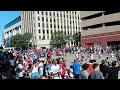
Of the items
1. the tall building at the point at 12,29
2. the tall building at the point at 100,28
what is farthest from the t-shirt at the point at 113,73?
the tall building at the point at 12,29

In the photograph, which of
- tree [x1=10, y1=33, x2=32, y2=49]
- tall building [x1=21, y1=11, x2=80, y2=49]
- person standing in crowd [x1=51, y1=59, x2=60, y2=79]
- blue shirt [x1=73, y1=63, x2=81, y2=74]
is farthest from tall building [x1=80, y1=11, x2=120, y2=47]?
person standing in crowd [x1=51, y1=59, x2=60, y2=79]

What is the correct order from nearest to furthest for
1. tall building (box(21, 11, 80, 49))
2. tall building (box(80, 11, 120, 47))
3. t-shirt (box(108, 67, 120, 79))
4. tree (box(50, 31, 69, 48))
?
t-shirt (box(108, 67, 120, 79))
tall building (box(80, 11, 120, 47))
tree (box(50, 31, 69, 48))
tall building (box(21, 11, 80, 49))

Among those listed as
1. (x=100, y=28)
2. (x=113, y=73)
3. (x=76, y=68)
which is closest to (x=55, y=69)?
(x=76, y=68)

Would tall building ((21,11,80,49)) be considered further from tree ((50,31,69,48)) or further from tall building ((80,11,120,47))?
tall building ((80,11,120,47))

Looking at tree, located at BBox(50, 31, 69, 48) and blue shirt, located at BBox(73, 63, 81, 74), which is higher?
tree, located at BBox(50, 31, 69, 48)

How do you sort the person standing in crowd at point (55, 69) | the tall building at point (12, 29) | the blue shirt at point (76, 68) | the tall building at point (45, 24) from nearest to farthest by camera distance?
the person standing in crowd at point (55, 69) < the blue shirt at point (76, 68) < the tall building at point (45, 24) < the tall building at point (12, 29)

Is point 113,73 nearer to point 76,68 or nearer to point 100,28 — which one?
point 76,68

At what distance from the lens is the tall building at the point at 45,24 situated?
111 m

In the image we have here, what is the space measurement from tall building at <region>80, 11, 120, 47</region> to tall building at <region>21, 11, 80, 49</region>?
3918 centimetres

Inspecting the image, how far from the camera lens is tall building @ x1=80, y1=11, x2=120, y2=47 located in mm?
60225

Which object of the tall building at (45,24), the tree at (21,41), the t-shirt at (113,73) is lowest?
the t-shirt at (113,73)

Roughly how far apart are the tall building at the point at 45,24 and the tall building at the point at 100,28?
39.2 meters

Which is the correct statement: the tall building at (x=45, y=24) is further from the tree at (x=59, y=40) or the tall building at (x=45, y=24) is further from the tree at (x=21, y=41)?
the tree at (x=59, y=40)

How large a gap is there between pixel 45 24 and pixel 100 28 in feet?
167
